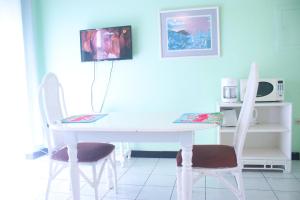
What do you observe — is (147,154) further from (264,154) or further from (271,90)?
(271,90)

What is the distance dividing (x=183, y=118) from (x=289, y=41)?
1.88 meters

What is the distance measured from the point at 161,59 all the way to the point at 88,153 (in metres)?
1.63

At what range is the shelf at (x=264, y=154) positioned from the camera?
2729 mm

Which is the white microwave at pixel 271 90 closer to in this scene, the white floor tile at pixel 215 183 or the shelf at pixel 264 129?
the shelf at pixel 264 129

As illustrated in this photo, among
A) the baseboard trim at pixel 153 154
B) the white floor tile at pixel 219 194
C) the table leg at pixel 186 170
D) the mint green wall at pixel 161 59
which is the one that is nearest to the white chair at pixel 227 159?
the table leg at pixel 186 170

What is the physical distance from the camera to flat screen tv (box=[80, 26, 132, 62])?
10.6ft

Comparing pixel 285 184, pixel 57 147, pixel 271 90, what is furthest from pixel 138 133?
pixel 271 90

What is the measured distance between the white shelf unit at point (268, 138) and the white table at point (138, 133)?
4.16ft

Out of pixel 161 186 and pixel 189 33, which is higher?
pixel 189 33

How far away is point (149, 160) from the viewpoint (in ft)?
10.8

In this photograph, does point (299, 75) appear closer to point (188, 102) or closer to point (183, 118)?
point (188, 102)

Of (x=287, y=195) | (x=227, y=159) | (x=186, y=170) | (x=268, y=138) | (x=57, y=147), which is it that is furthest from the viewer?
(x=268, y=138)

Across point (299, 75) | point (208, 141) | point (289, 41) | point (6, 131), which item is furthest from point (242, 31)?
point (6, 131)

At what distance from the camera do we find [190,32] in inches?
122
